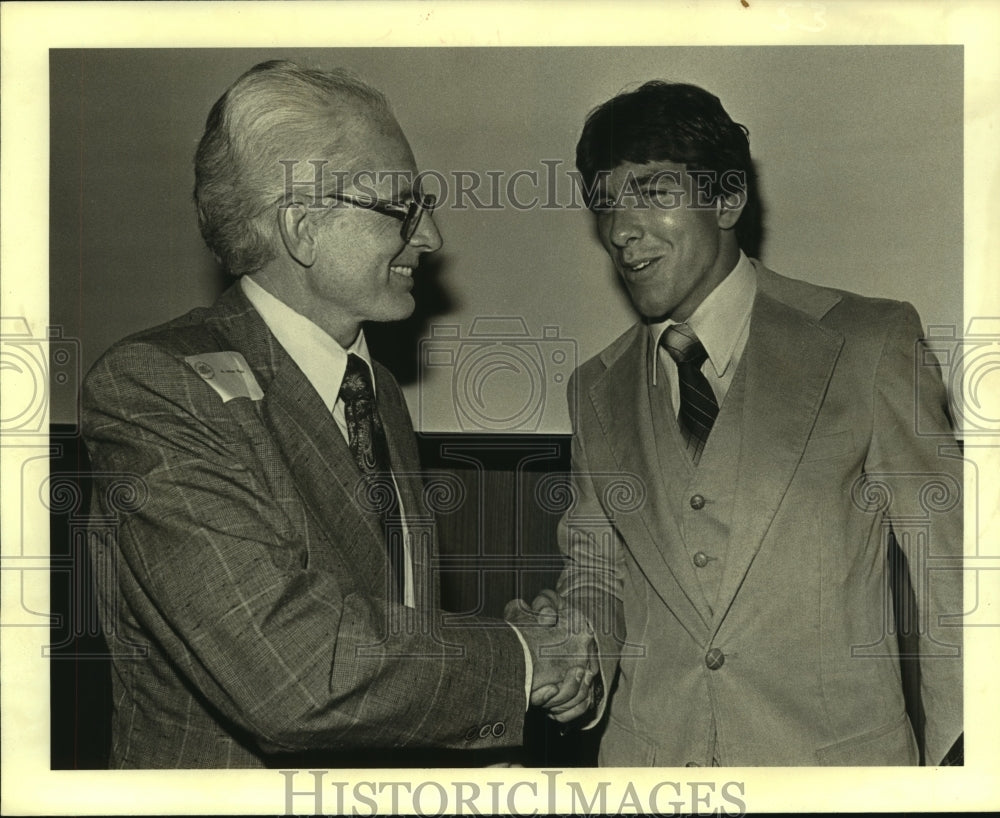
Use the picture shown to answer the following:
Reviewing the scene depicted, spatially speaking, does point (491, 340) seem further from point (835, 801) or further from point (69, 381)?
point (835, 801)

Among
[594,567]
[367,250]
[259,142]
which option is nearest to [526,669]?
[594,567]

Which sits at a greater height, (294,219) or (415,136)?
(415,136)

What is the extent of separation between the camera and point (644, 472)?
2514mm

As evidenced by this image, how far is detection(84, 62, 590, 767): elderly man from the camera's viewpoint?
2.28 m

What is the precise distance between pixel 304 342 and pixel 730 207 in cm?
90

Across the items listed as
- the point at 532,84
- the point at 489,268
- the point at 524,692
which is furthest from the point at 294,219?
the point at 524,692

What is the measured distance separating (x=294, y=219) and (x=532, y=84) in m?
0.57

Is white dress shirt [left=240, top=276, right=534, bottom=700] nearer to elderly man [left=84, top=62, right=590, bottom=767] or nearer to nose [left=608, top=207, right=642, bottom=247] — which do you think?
elderly man [left=84, top=62, right=590, bottom=767]

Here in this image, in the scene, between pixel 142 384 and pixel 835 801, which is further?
pixel 835 801

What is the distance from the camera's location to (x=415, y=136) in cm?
251

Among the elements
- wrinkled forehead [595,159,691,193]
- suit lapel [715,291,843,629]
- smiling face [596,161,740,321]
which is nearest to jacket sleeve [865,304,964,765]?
suit lapel [715,291,843,629]

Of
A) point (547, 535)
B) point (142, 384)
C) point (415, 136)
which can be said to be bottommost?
point (547, 535)
